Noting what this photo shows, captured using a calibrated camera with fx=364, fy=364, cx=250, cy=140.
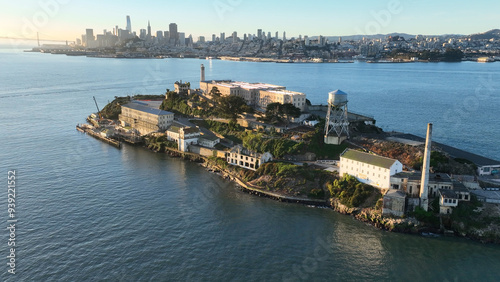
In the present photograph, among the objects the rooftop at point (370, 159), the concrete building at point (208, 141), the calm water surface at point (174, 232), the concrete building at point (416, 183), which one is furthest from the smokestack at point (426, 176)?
the concrete building at point (208, 141)

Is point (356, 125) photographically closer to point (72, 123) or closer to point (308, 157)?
point (308, 157)

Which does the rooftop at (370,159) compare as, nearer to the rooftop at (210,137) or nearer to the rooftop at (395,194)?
the rooftop at (395,194)

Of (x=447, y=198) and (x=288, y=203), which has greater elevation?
(x=447, y=198)

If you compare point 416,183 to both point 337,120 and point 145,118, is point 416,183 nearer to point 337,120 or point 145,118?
point 337,120

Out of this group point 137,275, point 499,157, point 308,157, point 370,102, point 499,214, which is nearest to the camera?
point 137,275

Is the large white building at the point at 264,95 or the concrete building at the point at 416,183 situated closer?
the concrete building at the point at 416,183

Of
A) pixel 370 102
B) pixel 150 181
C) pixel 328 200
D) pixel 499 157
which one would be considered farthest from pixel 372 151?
pixel 370 102
